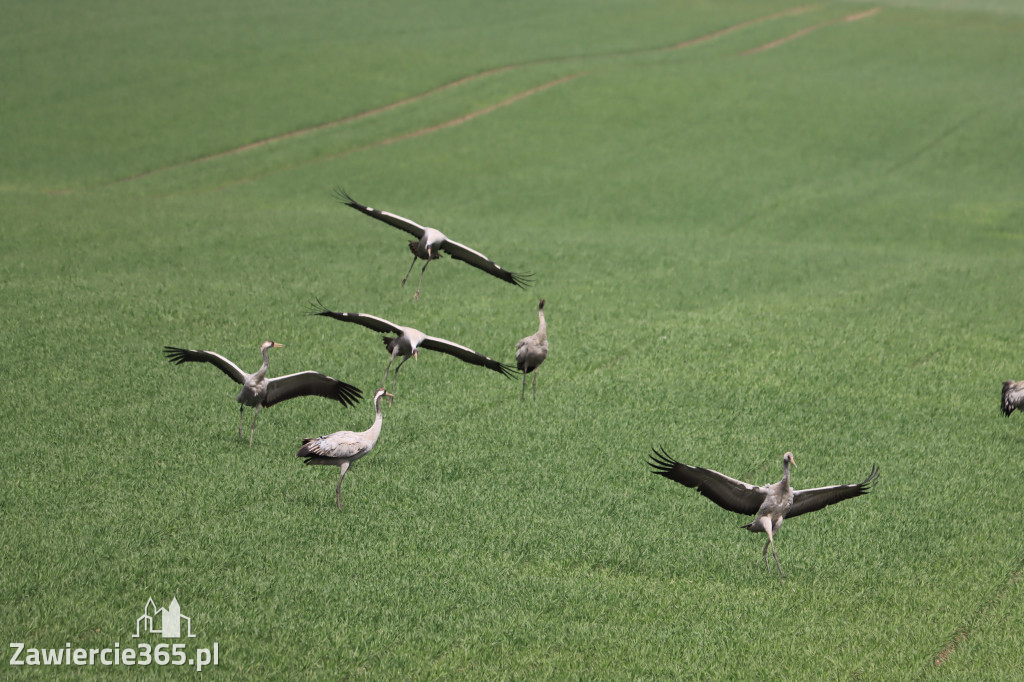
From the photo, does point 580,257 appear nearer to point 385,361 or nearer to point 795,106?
point 385,361

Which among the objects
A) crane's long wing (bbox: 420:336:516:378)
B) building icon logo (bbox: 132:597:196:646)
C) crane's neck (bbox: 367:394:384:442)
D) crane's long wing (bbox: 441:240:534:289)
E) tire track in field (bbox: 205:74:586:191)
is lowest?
tire track in field (bbox: 205:74:586:191)

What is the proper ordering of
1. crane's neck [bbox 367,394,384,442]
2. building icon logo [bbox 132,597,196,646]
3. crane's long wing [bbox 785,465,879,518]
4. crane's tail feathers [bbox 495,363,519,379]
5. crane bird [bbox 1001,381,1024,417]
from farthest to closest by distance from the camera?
crane bird [bbox 1001,381,1024,417] < crane's tail feathers [bbox 495,363,519,379] < crane's neck [bbox 367,394,384,442] < crane's long wing [bbox 785,465,879,518] < building icon logo [bbox 132,597,196,646]

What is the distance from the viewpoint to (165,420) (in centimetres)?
1131

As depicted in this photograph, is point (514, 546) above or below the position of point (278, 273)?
above

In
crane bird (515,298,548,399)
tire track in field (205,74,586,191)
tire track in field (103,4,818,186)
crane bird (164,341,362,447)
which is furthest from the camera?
tire track in field (103,4,818,186)

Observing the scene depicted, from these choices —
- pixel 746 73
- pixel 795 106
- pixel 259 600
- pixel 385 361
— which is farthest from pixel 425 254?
pixel 746 73

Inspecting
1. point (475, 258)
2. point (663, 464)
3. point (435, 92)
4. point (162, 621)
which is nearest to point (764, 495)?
point (663, 464)

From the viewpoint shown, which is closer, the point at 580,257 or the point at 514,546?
the point at 514,546

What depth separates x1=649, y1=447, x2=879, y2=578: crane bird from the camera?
784 centimetres

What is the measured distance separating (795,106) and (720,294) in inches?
867

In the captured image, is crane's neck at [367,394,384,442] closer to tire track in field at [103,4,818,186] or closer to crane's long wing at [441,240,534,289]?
crane's long wing at [441,240,534,289]

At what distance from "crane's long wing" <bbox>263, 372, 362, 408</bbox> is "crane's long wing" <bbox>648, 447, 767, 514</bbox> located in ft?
11.8

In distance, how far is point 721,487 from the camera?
8.05 m

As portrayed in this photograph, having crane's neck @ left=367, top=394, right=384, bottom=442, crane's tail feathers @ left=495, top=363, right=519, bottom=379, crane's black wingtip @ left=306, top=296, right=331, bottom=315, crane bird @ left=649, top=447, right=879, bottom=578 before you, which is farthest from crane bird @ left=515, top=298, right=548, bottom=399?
crane's black wingtip @ left=306, top=296, right=331, bottom=315
